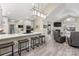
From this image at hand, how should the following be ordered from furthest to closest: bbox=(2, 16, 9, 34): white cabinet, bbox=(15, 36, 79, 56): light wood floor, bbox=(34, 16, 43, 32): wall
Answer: bbox=(34, 16, 43, 32): wall, bbox=(2, 16, 9, 34): white cabinet, bbox=(15, 36, 79, 56): light wood floor

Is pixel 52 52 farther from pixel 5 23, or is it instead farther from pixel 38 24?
pixel 5 23

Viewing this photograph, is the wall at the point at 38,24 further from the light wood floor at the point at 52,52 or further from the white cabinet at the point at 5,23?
the light wood floor at the point at 52,52

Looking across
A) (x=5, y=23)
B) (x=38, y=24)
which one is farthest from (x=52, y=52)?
(x=5, y=23)

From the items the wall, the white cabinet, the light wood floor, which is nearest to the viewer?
the light wood floor

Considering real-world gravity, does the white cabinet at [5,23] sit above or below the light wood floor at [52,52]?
above

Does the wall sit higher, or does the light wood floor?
the wall

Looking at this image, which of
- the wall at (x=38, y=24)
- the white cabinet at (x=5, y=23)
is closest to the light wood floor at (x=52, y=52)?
the wall at (x=38, y=24)

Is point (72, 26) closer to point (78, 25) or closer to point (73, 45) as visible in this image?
point (78, 25)

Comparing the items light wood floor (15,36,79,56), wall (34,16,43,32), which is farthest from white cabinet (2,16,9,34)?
light wood floor (15,36,79,56)

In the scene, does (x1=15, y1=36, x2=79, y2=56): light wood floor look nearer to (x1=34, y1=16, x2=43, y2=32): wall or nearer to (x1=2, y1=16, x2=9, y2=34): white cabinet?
(x1=34, y1=16, x2=43, y2=32): wall

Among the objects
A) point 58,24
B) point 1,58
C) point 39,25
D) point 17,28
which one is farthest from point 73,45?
point 58,24

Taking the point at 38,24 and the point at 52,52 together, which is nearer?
the point at 52,52

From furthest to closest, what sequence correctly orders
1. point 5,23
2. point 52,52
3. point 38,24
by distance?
point 38,24
point 5,23
point 52,52

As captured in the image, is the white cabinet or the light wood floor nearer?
the light wood floor
